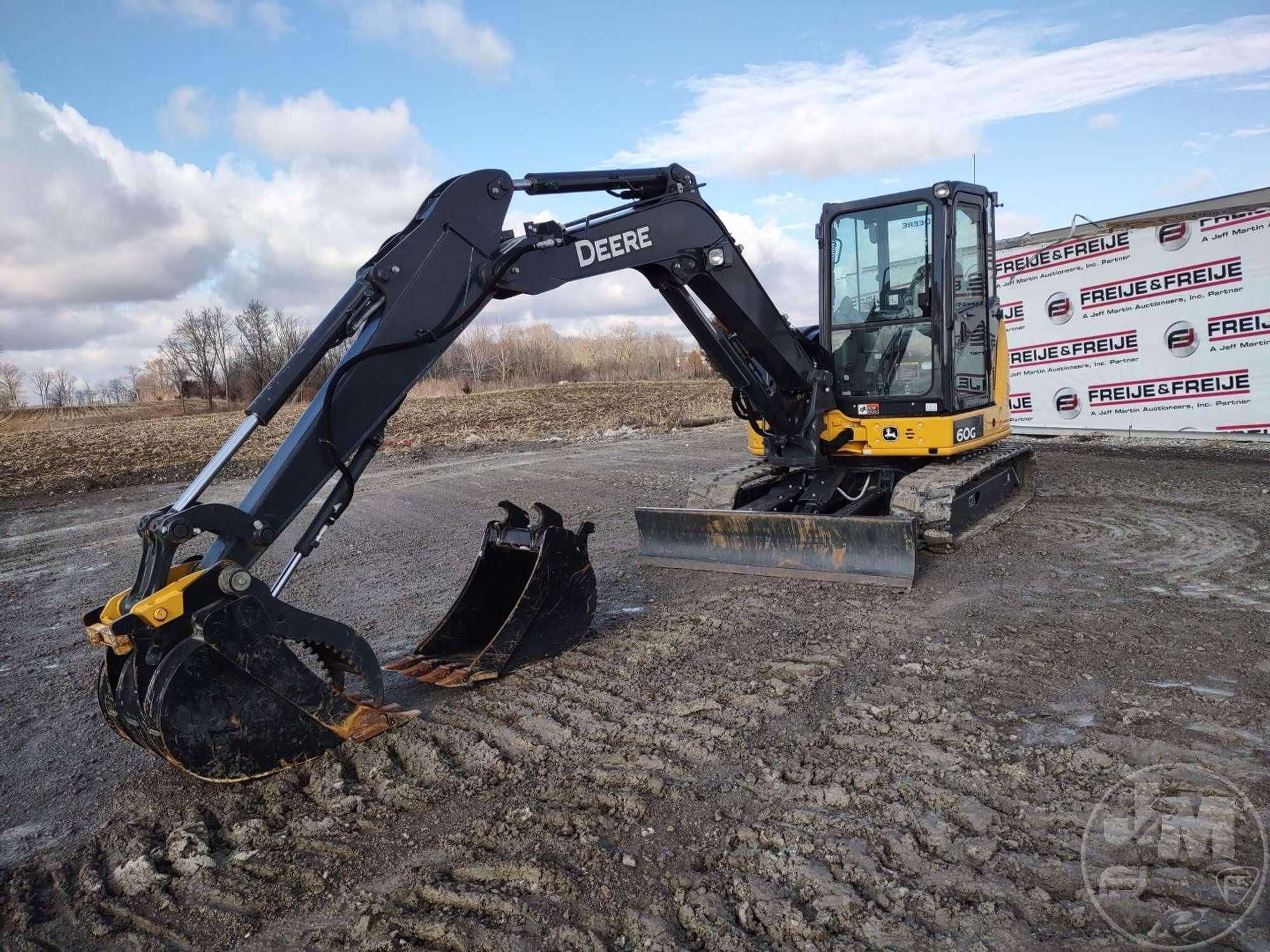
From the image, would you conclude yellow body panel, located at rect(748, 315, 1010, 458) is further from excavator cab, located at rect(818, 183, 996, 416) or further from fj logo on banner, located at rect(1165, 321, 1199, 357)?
fj logo on banner, located at rect(1165, 321, 1199, 357)

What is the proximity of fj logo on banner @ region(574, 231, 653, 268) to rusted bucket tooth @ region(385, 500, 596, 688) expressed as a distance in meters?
1.44

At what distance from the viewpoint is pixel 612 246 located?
486 centimetres

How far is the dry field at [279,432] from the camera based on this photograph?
46.8 ft

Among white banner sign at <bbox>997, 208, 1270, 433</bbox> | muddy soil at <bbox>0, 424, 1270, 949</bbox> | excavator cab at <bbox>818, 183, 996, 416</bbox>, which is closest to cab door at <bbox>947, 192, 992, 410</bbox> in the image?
excavator cab at <bbox>818, 183, 996, 416</bbox>

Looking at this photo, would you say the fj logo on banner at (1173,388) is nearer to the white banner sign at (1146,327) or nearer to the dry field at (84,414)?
the white banner sign at (1146,327)

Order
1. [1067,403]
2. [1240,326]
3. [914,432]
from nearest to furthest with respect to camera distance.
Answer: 1. [914,432]
2. [1240,326]
3. [1067,403]

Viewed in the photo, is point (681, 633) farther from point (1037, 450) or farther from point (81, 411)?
point (81, 411)

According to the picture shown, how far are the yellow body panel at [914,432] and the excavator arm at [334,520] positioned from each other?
1.80m

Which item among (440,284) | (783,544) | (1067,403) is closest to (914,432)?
(783,544)

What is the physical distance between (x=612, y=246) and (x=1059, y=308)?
10.1 metres

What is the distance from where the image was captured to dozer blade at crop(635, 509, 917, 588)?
539cm

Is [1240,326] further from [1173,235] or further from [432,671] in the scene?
[432,671]

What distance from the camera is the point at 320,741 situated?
334cm

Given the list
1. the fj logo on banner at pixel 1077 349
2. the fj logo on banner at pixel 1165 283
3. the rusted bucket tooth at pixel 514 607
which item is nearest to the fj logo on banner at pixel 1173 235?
the fj logo on banner at pixel 1165 283
